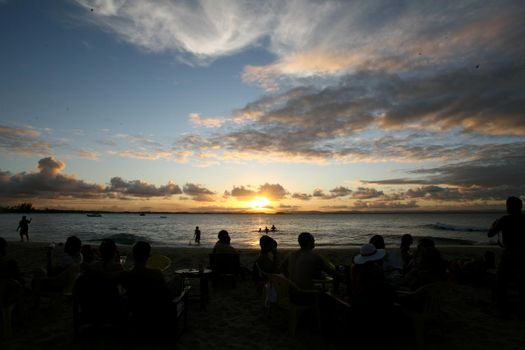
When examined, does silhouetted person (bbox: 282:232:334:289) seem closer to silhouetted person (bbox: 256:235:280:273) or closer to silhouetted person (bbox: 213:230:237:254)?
silhouetted person (bbox: 256:235:280:273)

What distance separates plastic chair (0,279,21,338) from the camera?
5.10 metres

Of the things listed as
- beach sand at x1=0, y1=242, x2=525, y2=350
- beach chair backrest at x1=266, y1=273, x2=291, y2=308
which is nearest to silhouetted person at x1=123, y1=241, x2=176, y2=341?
beach sand at x1=0, y1=242, x2=525, y2=350

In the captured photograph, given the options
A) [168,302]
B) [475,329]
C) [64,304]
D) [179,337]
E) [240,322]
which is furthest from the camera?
[64,304]

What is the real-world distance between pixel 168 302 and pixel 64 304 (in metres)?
4.27

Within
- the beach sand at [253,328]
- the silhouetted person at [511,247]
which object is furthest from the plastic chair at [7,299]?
the silhouetted person at [511,247]

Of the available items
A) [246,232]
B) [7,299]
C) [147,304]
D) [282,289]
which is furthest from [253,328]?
[246,232]

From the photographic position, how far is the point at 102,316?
444 cm

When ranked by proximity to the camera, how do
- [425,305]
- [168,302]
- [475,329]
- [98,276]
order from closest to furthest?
[168,302] → [98,276] → [425,305] → [475,329]

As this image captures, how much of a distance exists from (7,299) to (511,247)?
8.42 metres

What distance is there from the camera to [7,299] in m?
5.11

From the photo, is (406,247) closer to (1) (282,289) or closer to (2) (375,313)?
(1) (282,289)

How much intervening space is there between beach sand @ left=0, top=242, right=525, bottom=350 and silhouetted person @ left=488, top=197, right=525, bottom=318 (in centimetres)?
56

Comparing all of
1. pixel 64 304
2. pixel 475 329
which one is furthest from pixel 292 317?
pixel 64 304

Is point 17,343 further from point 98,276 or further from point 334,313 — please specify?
point 334,313
